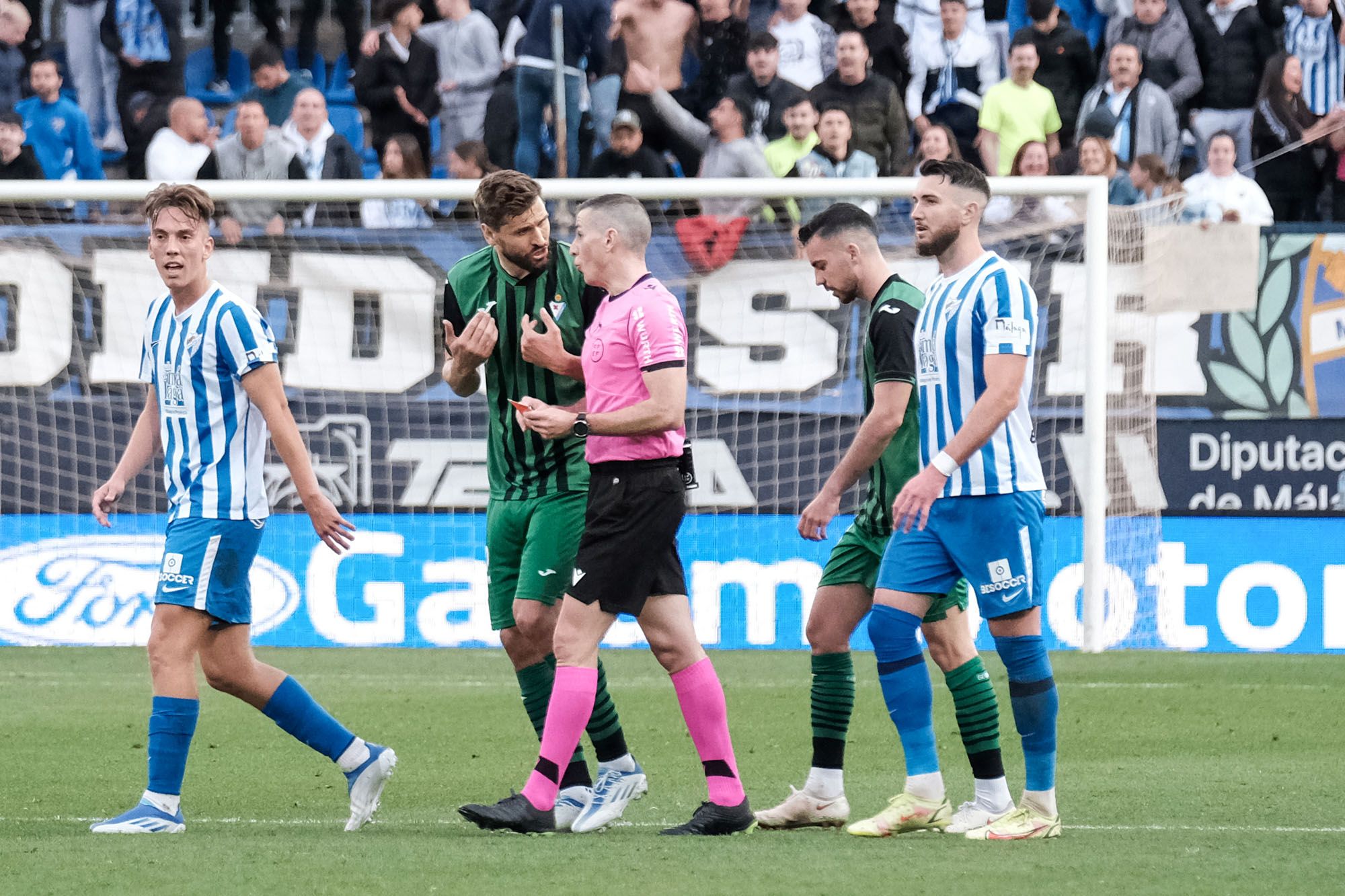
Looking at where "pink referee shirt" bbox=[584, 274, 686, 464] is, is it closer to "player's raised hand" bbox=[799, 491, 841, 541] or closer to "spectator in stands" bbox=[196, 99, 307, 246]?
"player's raised hand" bbox=[799, 491, 841, 541]

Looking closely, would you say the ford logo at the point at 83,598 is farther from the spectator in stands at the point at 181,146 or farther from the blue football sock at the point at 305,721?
the blue football sock at the point at 305,721

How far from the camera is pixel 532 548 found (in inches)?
213

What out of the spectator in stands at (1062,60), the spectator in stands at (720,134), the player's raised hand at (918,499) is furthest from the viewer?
the spectator in stands at (1062,60)

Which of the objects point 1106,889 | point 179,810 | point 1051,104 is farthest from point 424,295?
point 1106,889

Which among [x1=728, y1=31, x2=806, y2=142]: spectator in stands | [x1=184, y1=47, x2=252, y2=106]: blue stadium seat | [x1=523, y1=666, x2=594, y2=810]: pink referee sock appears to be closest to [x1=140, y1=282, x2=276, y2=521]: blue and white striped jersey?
[x1=523, y1=666, x2=594, y2=810]: pink referee sock

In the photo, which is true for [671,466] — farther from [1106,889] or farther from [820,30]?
[820,30]

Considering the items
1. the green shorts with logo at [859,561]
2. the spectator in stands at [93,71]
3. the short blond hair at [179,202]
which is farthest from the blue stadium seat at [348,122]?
the green shorts with logo at [859,561]

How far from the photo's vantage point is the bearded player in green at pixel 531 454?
17.5 feet

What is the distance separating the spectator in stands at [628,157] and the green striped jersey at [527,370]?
719cm

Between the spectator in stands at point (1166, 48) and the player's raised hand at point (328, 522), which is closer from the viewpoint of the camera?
the player's raised hand at point (328, 522)

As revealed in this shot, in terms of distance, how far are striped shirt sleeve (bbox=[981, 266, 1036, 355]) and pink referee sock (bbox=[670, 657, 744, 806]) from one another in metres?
1.23

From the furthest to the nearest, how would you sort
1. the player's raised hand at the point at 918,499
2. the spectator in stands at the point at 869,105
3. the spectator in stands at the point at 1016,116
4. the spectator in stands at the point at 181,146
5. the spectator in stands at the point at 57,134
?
the spectator in stands at the point at 57,134 → the spectator in stands at the point at 181,146 → the spectator in stands at the point at 1016,116 → the spectator in stands at the point at 869,105 → the player's raised hand at the point at 918,499

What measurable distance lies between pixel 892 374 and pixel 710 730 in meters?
1.19

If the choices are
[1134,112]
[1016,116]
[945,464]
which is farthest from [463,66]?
[945,464]
